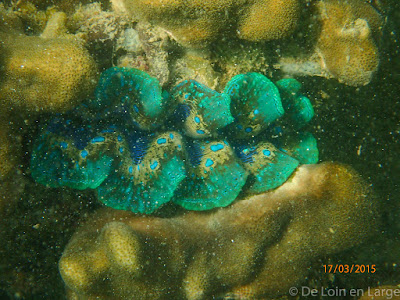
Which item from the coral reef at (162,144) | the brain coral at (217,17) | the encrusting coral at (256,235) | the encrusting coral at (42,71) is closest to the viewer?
the encrusting coral at (42,71)

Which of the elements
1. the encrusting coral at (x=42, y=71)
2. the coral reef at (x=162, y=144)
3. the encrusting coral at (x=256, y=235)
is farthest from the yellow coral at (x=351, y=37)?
the encrusting coral at (x=42, y=71)

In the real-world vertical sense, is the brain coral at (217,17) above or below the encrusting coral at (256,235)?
above

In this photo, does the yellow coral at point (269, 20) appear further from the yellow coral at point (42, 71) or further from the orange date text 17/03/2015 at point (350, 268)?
the orange date text 17/03/2015 at point (350, 268)

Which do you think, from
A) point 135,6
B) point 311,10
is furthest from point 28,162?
point 311,10

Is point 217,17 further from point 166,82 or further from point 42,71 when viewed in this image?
point 42,71

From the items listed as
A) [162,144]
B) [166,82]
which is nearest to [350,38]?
[166,82]

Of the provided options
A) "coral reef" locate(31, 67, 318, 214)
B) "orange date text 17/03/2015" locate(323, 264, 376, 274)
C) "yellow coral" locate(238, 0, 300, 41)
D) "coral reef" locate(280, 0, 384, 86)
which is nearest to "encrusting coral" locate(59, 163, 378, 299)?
"coral reef" locate(31, 67, 318, 214)
